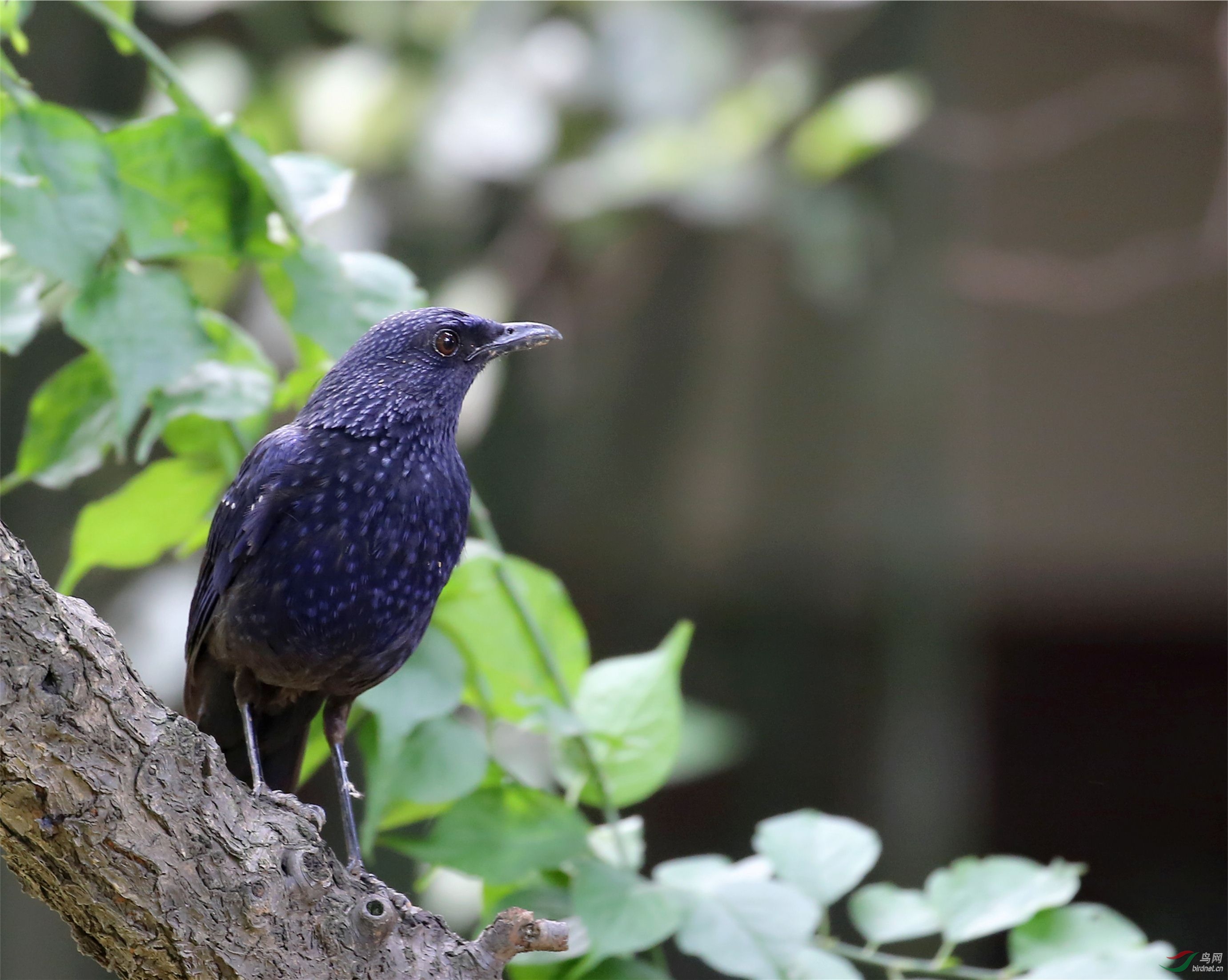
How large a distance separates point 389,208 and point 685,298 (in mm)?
1680

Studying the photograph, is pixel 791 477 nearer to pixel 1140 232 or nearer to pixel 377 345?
pixel 1140 232

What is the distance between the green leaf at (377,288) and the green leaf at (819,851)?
43.7 inches

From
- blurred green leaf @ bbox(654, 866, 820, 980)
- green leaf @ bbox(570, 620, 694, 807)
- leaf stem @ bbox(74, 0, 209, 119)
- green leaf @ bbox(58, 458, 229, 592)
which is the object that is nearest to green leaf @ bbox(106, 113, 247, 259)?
leaf stem @ bbox(74, 0, 209, 119)

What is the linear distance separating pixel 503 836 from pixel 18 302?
1.16 metres

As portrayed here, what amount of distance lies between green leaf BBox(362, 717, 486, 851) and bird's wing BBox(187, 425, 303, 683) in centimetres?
36

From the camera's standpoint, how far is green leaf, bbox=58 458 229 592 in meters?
2.15

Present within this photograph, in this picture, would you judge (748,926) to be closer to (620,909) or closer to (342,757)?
(620,909)

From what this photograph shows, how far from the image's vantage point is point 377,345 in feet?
6.72

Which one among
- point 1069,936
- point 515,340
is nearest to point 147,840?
point 515,340

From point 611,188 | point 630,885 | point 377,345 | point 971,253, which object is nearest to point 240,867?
point 630,885

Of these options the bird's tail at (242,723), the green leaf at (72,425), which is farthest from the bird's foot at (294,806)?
the green leaf at (72,425)

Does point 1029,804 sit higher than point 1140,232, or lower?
lower

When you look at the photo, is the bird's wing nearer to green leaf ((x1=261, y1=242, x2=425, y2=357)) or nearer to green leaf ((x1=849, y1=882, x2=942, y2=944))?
green leaf ((x1=261, y1=242, x2=425, y2=357))

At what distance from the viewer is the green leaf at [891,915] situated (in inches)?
83.9
